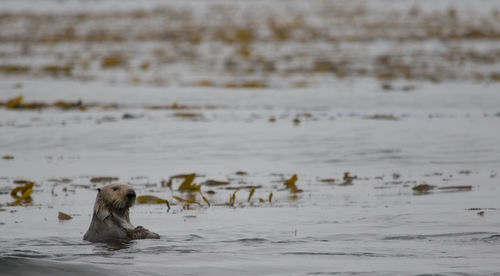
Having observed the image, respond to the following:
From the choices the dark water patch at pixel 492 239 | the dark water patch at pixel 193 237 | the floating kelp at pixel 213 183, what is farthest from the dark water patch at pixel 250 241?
the floating kelp at pixel 213 183

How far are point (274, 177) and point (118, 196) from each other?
3027mm

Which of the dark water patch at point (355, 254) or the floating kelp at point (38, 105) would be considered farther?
the floating kelp at point (38, 105)

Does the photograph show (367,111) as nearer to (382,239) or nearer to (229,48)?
(382,239)

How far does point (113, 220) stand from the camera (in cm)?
632

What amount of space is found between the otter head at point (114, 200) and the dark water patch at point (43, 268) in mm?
715

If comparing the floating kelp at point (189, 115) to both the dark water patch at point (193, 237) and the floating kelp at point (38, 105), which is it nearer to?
the floating kelp at point (38, 105)

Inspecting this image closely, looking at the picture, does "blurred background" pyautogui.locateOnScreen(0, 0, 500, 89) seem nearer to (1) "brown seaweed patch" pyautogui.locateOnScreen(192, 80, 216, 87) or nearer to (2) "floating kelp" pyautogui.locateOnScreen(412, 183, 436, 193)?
(1) "brown seaweed patch" pyautogui.locateOnScreen(192, 80, 216, 87)

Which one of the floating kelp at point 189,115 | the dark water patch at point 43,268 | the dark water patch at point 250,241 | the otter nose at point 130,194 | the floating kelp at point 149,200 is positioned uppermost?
the floating kelp at point 189,115

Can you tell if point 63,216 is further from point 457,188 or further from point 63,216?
point 457,188

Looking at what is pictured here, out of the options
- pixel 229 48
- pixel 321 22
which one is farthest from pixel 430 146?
pixel 321 22

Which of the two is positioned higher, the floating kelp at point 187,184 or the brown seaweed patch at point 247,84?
the brown seaweed patch at point 247,84

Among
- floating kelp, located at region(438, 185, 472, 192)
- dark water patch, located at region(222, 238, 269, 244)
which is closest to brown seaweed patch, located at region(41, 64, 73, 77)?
floating kelp, located at region(438, 185, 472, 192)

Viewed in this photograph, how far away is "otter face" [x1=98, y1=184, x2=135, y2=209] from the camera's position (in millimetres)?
6172

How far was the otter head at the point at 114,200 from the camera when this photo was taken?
619cm
